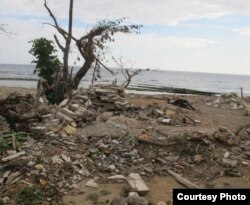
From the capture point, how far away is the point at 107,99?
1341 cm

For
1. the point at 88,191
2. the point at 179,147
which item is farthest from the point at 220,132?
the point at 88,191

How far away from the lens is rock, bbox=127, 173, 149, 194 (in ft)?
25.1

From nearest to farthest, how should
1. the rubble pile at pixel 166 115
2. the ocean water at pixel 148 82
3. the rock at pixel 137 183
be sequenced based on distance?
the rock at pixel 137 183, the rubble pile at pixel 166 115, the ocean water at pixel 148 82

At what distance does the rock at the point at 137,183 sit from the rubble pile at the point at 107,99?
16.8 feet

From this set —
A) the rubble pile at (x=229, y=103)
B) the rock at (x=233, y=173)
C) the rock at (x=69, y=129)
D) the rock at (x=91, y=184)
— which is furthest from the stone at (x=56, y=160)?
the rubble pile at (x=229, y=103)

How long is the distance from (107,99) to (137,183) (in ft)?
19.2

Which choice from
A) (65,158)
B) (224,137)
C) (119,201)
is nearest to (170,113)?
(224,137)

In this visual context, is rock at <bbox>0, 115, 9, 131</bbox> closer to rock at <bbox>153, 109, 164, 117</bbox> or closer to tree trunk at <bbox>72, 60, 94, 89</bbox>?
rock at <bbox>153, 109, 164, 117</bbox>

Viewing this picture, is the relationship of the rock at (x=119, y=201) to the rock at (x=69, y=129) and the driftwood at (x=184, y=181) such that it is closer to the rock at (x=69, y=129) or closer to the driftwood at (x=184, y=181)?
the driftwood at (x=184, y=181)

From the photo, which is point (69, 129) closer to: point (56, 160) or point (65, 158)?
point (65, 158)

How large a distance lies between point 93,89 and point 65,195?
257 inches

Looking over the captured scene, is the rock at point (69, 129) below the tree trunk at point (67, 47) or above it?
below

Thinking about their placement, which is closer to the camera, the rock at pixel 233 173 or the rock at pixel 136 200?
the rock at pixel 136 200

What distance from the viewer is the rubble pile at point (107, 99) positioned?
1333 cm
